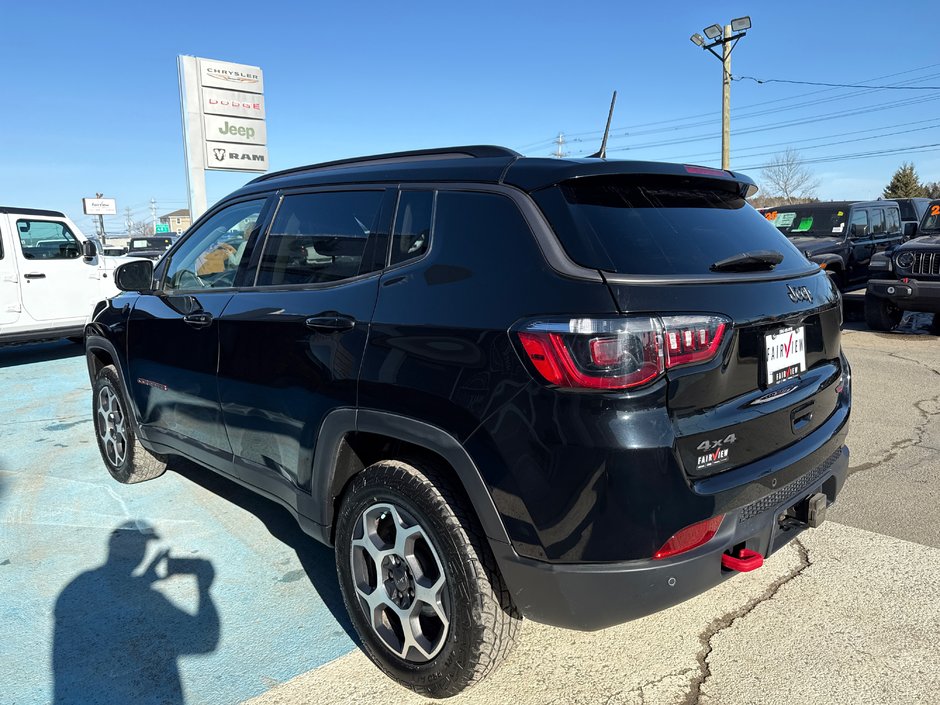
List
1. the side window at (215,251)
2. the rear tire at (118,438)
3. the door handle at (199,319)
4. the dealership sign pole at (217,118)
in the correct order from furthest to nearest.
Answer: the dealership sign pole at (217,118), the rear tire at (118,438), the side window at (215,251), the door handle at (199,319)

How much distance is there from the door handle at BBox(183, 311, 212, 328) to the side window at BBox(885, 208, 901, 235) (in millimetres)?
13238

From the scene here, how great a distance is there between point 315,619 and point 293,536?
0.87 m

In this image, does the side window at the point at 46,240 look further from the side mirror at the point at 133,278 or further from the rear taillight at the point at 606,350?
the rear taillight at the point at 606,350

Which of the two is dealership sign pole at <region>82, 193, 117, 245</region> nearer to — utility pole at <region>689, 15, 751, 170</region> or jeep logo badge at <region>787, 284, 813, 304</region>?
utility pole at <region>689, 15, 751, 170</region>

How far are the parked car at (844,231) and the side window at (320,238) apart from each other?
31.8 feet

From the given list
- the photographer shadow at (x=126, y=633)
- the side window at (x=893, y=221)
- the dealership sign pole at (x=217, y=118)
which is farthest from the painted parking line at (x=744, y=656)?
the side window at (x=893, y=221)

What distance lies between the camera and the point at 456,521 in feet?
7.13

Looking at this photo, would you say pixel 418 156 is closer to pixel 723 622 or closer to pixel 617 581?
pixel 617 581

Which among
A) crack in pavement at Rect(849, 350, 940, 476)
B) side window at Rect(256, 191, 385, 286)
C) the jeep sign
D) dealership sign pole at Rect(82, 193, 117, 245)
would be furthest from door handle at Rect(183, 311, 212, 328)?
dealership sign pole at Rect(82, 193, 117, 245)

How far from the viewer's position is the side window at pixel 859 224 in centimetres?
1153

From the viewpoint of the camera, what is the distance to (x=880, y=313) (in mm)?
9562

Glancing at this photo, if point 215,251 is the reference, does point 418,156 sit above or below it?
above

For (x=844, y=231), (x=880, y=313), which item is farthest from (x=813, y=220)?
(x=880, y=313)

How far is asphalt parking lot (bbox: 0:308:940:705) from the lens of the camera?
7.97ft
